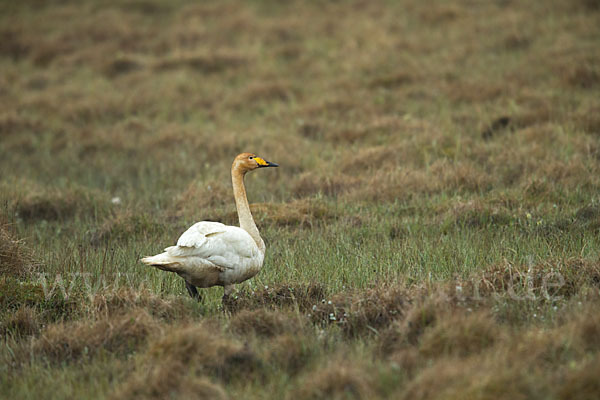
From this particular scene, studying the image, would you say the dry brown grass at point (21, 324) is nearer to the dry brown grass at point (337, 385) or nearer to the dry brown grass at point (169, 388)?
the dry brown grass at point (169, 388)

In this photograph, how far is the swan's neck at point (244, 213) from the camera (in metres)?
5.92

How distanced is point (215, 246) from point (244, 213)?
67cm

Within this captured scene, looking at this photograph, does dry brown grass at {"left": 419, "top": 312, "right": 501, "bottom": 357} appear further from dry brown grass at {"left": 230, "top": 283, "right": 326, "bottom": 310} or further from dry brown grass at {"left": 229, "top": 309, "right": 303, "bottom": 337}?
dry brown grass at {"left": 230, "top": 283, "right": 326, "bottom": 310}

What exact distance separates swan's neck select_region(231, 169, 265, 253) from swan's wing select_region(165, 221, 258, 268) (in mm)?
324

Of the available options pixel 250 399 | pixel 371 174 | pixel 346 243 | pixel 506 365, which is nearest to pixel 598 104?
pixel 371 174

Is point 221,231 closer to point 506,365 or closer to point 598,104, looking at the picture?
point 506,365

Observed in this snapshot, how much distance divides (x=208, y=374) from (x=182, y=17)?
53.6 feet

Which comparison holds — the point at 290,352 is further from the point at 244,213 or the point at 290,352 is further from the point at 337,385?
the point at 244,213

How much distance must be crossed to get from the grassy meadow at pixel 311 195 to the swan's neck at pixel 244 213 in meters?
0.44

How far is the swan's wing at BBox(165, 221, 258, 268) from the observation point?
5402 millimetres

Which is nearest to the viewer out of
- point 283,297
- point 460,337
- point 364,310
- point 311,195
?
point 460,337

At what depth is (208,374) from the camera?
439cm

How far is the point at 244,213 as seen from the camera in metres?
6.05

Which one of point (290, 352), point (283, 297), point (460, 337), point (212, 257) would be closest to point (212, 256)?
point (212, 257)
